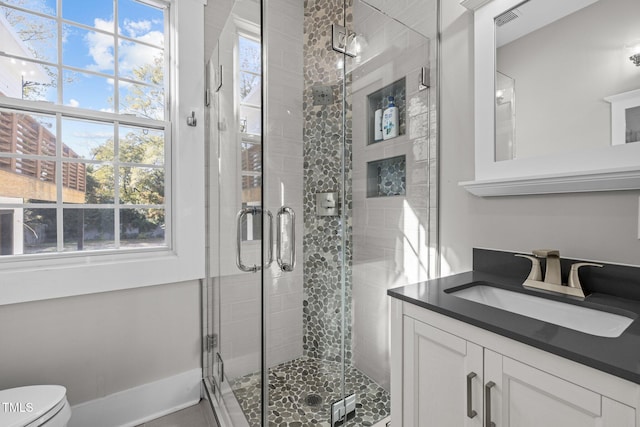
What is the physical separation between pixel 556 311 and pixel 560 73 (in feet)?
2.86

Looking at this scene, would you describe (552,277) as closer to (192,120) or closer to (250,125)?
(250,125)

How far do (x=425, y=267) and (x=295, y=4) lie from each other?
1852 mm

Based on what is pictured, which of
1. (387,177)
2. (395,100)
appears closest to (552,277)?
(387,177)

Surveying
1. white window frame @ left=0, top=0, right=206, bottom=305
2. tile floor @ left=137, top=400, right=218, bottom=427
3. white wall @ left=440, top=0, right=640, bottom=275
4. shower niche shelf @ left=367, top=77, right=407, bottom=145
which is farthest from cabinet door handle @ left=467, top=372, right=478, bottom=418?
white window frame @ left=0, top=0, right=206, bottom=305

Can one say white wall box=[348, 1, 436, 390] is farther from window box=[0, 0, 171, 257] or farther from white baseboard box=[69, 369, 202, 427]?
window box=[0, 0, 171, 257]

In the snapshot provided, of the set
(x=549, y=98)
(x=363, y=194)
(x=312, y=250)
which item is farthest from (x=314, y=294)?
(x=549, y=98)

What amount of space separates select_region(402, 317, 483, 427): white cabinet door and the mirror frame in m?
0.70

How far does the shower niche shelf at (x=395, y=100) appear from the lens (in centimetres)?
158

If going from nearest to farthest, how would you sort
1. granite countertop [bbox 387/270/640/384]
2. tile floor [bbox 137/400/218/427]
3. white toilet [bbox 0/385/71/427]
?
granite countertop [bbox 387/270/640/384]
white toilet [bbox 0/385/71/427]
tile floor [bbox 137/400/218/427]

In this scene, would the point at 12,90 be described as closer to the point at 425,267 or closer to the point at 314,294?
the point at 314,294

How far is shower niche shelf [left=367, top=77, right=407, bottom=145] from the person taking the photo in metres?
1.58

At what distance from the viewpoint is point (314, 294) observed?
171 cm

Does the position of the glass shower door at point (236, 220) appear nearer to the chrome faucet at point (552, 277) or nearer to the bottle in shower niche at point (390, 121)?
the bottle in shower niche at point (390, 121)

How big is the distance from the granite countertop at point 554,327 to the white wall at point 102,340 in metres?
1.54
